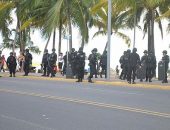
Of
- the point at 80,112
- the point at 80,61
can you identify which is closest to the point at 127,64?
the point at 80,61

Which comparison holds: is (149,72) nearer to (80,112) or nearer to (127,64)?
(127,64)

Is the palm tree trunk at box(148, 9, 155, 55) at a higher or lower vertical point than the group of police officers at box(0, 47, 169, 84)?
higher

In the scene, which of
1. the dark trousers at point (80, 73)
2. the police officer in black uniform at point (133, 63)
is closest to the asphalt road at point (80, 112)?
the police officer in black uniform at point (133, 63)

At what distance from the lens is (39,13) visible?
4269cm

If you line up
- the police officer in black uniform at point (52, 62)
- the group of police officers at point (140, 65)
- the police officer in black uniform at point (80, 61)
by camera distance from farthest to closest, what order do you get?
1. the police officer in black uniform at point (52, 62)
2. the police officer in black uniform at point (80, 61)
3. the group of police officers at point (140, 65)

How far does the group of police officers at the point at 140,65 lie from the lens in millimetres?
29000

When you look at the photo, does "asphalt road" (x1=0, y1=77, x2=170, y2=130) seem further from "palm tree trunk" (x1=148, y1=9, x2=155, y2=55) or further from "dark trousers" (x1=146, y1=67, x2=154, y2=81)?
"palm tree trunk" (x1=148, y1=9, x2=155, y2=55)

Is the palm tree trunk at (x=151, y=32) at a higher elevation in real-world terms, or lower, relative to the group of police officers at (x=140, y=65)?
higher

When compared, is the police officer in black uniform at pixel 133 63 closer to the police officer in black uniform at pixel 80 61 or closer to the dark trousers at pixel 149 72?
the dark trousers at pixel 149 72

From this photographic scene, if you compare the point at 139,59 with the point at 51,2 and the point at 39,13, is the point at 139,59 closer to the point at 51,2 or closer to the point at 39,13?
the point at 51,2

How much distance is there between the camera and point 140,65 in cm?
3102

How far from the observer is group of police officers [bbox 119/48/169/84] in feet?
95.1

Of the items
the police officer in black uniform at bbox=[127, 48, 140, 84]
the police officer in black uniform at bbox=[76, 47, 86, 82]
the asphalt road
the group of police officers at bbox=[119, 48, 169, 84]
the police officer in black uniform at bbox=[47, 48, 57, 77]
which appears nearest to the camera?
the asphalt road

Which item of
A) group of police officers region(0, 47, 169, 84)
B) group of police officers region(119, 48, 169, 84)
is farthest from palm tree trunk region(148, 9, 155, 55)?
group of police officers region(119, 48, 169, 84)
